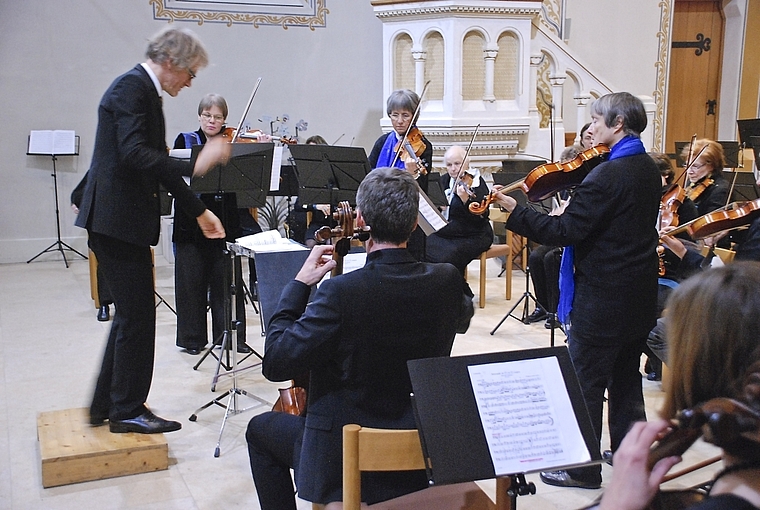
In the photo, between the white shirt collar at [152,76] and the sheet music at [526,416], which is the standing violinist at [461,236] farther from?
the sheet music at [526,416]

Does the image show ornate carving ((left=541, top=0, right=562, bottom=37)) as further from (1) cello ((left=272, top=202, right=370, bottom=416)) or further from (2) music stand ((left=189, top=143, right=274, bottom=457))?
(1) cello ((left=272, top=202, right=370, bottom=416))

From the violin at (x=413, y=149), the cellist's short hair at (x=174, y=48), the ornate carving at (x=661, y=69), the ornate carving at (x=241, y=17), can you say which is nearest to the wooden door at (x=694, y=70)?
the ornate carving at (x=661, y=69)

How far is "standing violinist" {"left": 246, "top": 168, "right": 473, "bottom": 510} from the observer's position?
1.99m

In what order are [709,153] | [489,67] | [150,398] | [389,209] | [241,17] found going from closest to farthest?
1. [389,209]
2. [150,398]
3. [709,153]
4. [489,67]
5. [241,17]

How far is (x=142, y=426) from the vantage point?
329cm

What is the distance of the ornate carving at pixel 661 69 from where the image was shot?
31.0 feet

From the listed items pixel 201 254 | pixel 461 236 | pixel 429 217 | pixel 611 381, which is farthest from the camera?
pixel 461 236

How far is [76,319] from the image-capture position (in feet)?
18.5

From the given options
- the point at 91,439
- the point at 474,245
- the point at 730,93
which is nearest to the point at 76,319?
the point at 91,439

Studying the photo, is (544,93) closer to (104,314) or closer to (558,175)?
(104,314)

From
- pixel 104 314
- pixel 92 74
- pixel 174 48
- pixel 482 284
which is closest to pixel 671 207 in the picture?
pixel 482 284

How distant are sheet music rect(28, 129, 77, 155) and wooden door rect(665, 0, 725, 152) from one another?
749 cm

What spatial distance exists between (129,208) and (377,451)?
1794mm

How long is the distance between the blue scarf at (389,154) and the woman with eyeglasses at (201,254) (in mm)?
936
